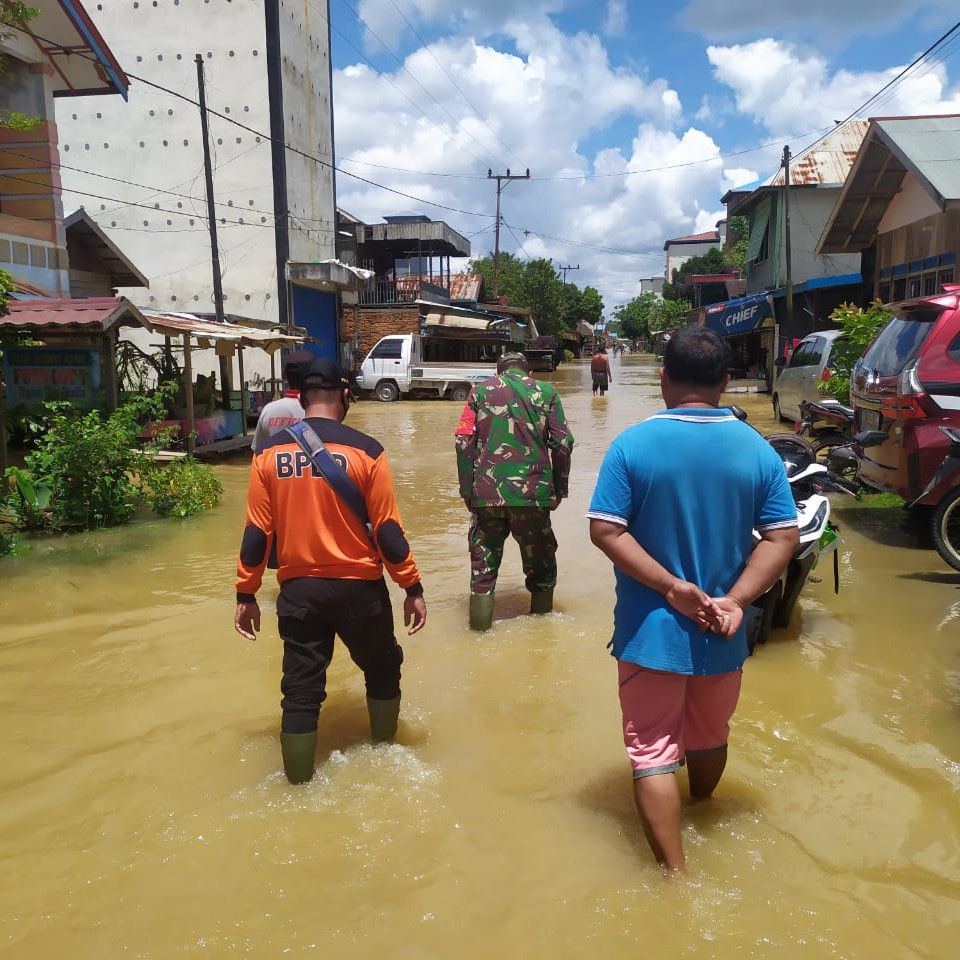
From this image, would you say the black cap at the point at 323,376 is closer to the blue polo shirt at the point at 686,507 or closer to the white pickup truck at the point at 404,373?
the blue polo shirt at the point at 686,507

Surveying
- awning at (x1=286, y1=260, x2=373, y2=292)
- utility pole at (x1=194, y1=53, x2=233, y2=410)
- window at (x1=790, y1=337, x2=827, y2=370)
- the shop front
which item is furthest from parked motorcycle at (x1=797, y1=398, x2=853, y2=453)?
awning at (x1=286, y1=260, x2=373, y2=292)

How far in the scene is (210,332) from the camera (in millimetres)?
12969

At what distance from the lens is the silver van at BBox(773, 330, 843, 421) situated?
Result: 1379 cm

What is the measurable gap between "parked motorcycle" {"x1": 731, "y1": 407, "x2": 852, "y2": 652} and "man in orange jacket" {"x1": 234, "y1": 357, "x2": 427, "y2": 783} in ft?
7.65

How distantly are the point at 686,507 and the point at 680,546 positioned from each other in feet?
0.42

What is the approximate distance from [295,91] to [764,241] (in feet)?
60.6

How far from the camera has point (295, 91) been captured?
2666cm

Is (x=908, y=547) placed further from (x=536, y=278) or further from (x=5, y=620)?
(x=536, y=278)

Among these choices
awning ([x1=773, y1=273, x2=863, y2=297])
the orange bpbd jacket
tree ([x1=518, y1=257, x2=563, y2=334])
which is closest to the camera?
the orange bpbd jacket

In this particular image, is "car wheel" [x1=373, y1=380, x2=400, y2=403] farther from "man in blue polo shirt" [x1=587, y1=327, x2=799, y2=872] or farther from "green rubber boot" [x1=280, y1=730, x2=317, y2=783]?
"man in blue polo shirt" [x1=587, y1=327, x2=799, y2=872]

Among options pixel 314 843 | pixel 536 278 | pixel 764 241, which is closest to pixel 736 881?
pixel 314 843

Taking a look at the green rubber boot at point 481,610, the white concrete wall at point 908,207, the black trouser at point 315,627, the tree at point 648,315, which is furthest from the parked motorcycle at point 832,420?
the tree at point 648,315

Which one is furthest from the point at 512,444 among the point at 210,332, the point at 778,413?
the point at 778,413

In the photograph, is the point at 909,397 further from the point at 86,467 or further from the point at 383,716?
the point at 86,467
